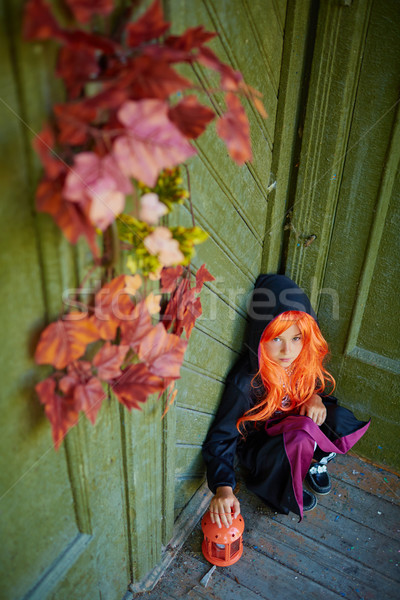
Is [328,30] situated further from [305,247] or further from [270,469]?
[270,469]

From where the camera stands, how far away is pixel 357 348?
2.00 metres

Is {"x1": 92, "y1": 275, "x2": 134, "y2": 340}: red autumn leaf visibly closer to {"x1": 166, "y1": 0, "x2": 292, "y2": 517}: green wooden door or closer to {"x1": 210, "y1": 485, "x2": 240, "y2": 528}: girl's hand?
{"x1": 166, "y1": 0, "x2": 292, "y2": 517}: green wooden door

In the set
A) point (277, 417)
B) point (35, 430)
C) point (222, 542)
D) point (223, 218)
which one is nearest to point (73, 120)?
point (35, 430)

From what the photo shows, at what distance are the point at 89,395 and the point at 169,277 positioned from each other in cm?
35

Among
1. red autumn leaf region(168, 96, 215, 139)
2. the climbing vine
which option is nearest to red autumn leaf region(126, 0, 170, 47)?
the climbing vine

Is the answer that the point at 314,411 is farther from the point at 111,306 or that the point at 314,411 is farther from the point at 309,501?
the point at 111,306

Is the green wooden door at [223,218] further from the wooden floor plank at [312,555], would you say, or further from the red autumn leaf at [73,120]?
the red autumn leaf at [73,120]

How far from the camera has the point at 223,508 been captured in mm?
1590

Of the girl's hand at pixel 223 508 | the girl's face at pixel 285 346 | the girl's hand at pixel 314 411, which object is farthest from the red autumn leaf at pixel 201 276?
the girl's hand at pixel 314 411

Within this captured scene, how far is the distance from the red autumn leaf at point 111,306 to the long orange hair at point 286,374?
85 centimetres

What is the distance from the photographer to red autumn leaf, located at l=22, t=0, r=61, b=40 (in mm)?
611

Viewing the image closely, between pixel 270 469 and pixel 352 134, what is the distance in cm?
135

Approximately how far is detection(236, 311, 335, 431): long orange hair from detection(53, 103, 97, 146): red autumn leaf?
1.15m

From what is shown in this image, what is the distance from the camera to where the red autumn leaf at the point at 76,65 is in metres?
0.68
